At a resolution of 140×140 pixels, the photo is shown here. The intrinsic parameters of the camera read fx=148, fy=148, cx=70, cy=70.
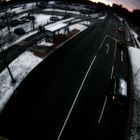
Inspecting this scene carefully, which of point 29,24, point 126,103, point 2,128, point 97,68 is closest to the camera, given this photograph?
point 2,128

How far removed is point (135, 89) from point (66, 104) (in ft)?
36.2

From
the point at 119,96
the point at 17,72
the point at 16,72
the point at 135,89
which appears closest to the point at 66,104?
the point at 119,96

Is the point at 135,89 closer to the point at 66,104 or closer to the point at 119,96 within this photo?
the point at 119,96

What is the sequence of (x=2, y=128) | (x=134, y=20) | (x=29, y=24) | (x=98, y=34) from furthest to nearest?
(x=134, y=20) < (x=29, y=24) < (x=98, y=34) < (x=2, y=128)

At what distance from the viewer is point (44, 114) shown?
15.6 metres

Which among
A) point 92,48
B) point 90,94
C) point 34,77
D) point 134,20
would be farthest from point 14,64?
point 134,20

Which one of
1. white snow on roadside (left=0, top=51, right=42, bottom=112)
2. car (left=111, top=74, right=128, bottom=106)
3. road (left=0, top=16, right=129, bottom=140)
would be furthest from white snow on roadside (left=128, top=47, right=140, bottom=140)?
white snow on roadside (left=0, top=51, right=42, bottom=112)

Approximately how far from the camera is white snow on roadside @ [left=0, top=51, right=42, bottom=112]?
694 inches

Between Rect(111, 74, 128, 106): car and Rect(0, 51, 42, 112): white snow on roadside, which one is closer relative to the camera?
Rect(0, 51, 42, 112): white snow on roadside

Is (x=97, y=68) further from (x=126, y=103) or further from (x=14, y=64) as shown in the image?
(x=14, y=64)

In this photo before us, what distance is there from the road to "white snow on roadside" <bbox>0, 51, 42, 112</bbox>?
0.82 metres

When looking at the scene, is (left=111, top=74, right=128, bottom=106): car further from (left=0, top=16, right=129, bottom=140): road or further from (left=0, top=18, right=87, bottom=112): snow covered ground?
(left=0, top=18, right=87, bottom=112): snow covered ground

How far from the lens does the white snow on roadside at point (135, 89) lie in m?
15.6

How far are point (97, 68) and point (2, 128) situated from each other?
17.0 meters
